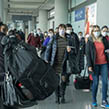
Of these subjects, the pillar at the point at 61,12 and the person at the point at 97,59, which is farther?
the pillar at the point at 61,12

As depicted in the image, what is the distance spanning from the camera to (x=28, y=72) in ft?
8.99

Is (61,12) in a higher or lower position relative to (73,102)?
higher

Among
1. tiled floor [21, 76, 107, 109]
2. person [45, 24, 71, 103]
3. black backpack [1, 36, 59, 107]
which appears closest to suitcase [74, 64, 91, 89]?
tiled floor [21, 76, 107, 109]

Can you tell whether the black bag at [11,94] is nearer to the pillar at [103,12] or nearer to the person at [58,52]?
the person at [58,52]

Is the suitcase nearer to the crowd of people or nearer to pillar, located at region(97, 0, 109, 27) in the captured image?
the crowd of people

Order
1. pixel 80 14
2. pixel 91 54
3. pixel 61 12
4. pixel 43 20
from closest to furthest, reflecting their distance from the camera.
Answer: pixel 91 54 < pixel 80 14 < pixel 61 12 < pixel 43 20

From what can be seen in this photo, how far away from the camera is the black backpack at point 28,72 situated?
9.00 ft

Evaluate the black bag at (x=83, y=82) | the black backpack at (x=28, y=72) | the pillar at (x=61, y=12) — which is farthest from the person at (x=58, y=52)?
the pillar at (x=61, y=12)

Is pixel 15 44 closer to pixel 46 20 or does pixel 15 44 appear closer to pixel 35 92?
pixel 35 92

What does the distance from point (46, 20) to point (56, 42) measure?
31136mm

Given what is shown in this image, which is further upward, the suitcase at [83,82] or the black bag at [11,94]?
the black bag at [11,94]

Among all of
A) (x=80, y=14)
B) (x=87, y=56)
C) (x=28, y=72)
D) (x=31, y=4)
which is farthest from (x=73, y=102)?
(x=31, y=4)

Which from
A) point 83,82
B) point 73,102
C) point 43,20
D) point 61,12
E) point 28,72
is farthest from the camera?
point 43,20

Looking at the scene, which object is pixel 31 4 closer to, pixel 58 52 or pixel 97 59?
pixel 58 52
